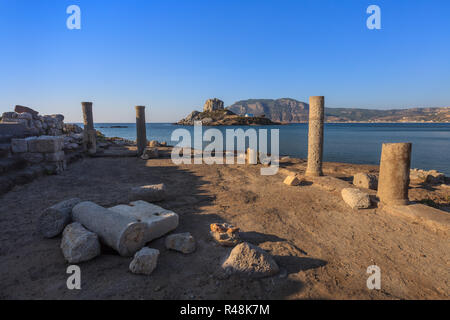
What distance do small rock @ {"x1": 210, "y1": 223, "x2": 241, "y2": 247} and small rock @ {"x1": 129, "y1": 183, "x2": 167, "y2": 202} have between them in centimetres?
247

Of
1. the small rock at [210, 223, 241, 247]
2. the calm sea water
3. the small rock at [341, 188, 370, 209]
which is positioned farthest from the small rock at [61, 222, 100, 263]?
the calm sea water

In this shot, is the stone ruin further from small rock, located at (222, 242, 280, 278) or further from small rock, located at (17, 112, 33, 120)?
small rock, located at (222, 242, 280, 278)

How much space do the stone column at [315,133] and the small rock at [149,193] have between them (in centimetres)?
591

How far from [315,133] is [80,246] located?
8356 millimetres

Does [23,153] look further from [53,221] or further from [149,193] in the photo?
[53,221]

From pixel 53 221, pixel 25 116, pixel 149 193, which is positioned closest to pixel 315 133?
pixel 149 193

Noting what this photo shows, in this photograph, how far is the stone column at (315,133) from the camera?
9.09 metres

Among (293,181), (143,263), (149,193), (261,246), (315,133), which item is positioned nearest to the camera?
(143,263)

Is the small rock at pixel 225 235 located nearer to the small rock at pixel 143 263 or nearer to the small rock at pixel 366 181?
the small rock at pixel 143 263

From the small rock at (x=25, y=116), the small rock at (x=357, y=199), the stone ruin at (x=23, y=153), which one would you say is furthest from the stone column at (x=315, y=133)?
the small rock at (x=25, y=116)

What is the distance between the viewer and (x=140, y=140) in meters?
16.4

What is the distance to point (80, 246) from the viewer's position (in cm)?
388

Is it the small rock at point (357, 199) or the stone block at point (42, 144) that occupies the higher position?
the stone block at point (42, 144)
